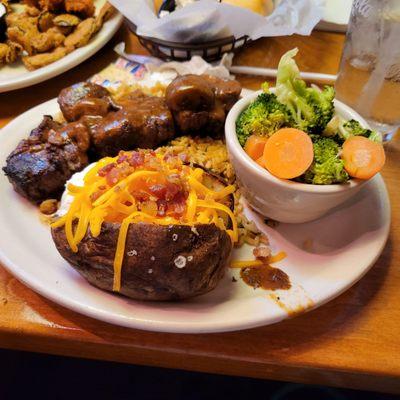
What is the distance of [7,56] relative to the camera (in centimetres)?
211

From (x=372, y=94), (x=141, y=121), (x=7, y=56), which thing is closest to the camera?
(x=141, y=121)

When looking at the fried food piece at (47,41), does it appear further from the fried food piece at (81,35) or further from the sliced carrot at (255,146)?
the sliced carrot at (255,146)

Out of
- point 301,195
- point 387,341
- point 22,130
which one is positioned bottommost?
point 387,341

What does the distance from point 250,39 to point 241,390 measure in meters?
1.67

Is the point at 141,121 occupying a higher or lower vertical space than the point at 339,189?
lower

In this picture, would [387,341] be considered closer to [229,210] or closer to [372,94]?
[229,210]

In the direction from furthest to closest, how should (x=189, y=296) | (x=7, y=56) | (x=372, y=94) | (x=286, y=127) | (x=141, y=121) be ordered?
(x=7, y=56) < (x=372, y=94) < (x=141, y=121) < (x=286, y=127) < (x=189, y=296)

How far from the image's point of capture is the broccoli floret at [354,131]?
125 cm

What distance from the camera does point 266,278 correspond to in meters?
1.26

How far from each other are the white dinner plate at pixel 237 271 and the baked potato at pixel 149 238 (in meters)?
0.05

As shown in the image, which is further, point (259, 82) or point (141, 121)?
point (259, 82)

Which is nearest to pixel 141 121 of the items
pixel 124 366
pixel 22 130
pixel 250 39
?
pixel 22 130

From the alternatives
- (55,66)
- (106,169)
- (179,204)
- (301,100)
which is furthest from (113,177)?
(55,66)

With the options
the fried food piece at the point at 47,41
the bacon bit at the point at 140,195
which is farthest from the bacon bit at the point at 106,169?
the fried food piece at the point at 47,41
